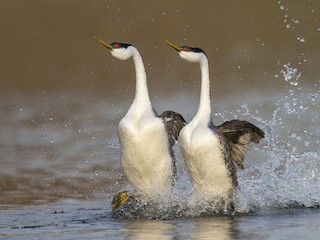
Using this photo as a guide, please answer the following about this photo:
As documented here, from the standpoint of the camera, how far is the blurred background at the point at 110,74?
1736 cm

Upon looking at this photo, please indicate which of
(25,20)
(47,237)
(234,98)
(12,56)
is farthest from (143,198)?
(25,20)

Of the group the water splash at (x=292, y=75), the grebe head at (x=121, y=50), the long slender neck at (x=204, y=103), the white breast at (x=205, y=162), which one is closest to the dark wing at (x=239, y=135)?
the long slender neck at (x=204, y=103)

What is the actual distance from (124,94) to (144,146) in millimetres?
9485

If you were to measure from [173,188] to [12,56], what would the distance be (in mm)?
12727

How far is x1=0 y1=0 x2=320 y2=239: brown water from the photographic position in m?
13.9

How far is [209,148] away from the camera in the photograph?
12.9 metres

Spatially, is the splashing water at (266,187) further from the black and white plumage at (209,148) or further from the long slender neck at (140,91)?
the long slender neck at (140,91)

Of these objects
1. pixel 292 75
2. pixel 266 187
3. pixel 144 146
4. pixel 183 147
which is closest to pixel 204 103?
pixel 183 147

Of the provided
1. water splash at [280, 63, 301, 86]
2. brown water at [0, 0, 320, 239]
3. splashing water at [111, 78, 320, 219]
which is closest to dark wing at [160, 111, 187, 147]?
splashing water at [111, 78, 320, 219]

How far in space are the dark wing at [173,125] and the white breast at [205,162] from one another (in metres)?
0.74

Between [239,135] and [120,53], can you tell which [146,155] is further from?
[120,53]

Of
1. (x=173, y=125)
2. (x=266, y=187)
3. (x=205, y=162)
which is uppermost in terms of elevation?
(x=173, y=125)

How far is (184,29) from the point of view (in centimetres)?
2642

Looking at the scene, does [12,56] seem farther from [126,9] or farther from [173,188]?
[173,188]
